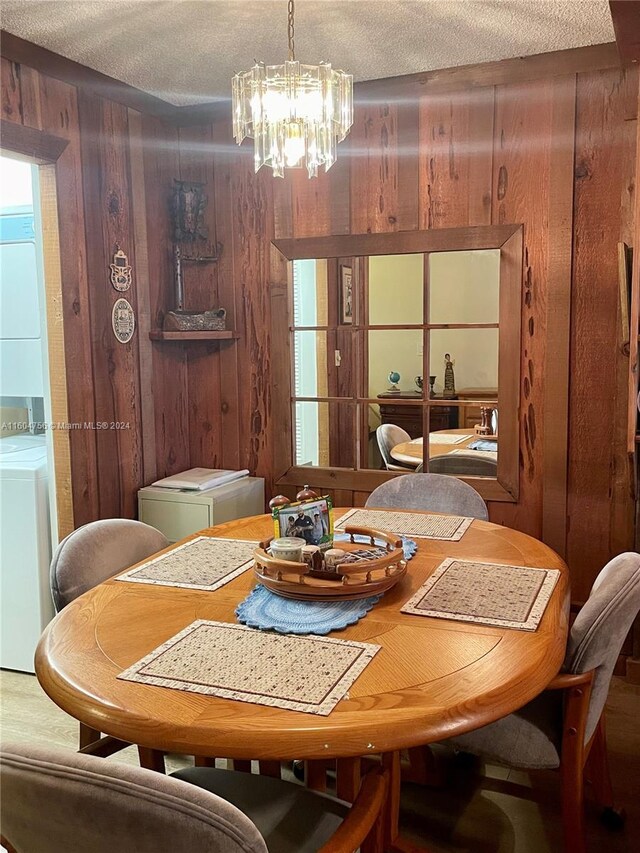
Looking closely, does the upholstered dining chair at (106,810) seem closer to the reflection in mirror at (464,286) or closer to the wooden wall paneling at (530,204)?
the wooden wall paneling at (530,204)

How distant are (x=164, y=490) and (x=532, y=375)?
1.68 m

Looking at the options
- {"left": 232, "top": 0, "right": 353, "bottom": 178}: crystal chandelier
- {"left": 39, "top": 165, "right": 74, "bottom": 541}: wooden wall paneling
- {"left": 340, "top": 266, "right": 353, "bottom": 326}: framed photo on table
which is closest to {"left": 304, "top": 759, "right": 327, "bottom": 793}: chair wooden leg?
{"left": 232, "top": 0, "right": 353, "bottom": 178}: crystal chandelier

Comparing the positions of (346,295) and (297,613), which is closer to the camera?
(297,613)

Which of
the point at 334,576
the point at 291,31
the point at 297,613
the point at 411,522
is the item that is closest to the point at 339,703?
the point at 297,613

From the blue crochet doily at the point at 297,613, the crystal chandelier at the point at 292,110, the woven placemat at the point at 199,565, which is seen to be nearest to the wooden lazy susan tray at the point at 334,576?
the blue crochet doily at the point at 297,613

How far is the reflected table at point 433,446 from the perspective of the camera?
3.35 meters

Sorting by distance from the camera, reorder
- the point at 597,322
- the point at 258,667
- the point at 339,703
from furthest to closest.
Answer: the point at 597,322, the point at 258,667, the point at 339,703

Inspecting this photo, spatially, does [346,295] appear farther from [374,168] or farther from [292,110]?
[292,110]

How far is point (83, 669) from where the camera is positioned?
4.79 feet

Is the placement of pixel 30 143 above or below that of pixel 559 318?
above

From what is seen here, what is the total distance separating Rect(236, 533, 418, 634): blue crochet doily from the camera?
1610mm

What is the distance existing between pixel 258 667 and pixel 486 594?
62cm

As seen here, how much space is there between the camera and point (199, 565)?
2080 mm

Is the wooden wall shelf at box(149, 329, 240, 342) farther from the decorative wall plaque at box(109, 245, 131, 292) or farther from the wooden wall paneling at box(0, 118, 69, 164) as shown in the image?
the wooden wall paneling at box(0, 118, 69, 164)
